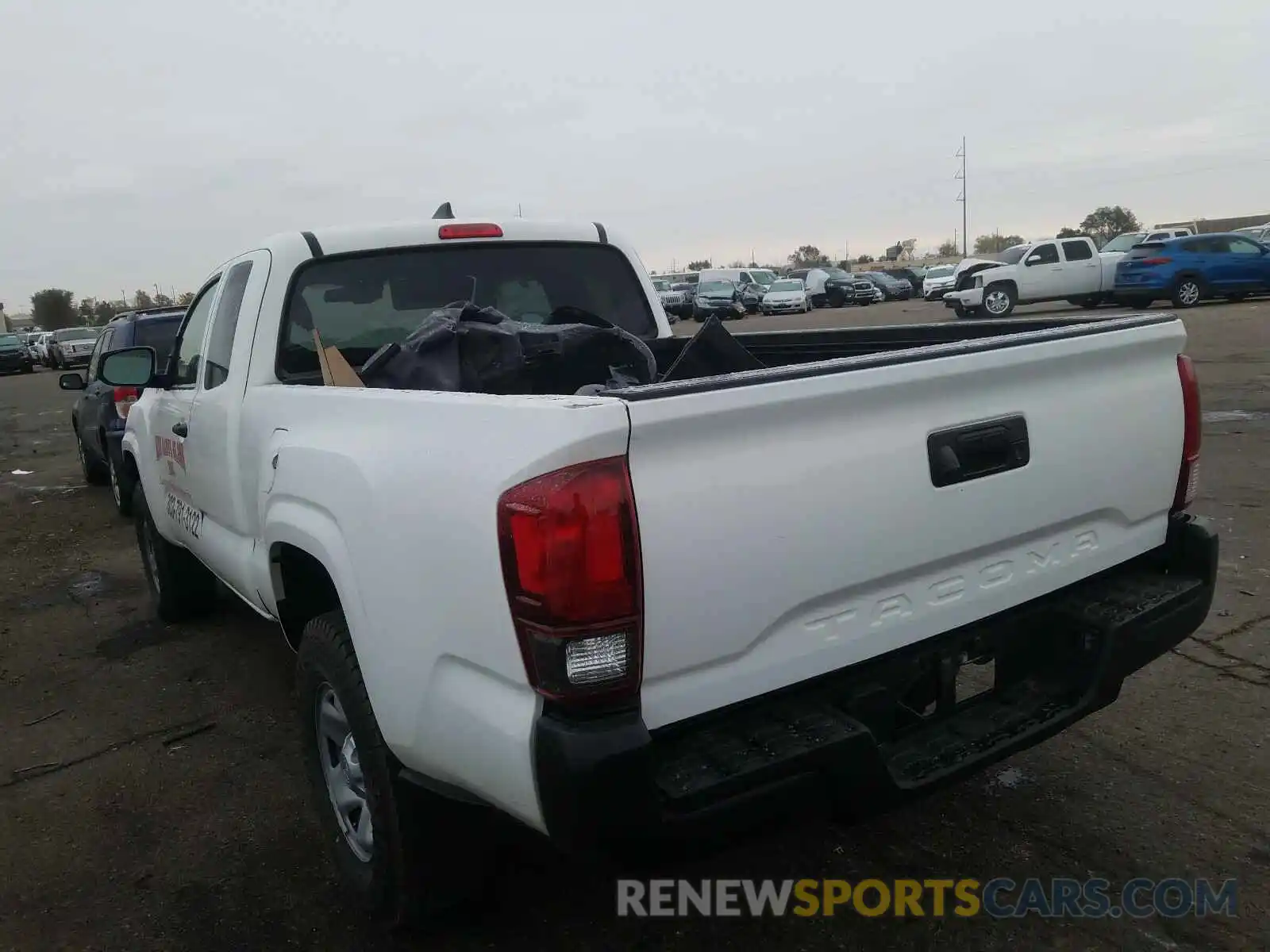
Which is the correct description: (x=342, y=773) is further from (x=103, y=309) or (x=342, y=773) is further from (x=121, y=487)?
(x=103, y=309)

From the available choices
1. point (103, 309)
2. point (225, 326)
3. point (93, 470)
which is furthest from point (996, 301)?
A: point (103, 309)

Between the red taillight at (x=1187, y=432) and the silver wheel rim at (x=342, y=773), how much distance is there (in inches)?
93.6

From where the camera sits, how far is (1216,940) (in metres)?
2.44

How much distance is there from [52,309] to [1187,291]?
84.0 m

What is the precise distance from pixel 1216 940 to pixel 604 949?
1.53 metres

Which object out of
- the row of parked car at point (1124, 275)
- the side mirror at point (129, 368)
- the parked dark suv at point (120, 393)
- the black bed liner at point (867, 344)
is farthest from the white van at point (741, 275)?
the black bed liner at point (867, 344)

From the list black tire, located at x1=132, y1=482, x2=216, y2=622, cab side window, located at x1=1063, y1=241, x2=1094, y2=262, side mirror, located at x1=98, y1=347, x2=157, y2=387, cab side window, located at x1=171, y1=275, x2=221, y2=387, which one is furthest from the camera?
cab side window, located at x1=1063, y1=241, x2=1094, y2=262

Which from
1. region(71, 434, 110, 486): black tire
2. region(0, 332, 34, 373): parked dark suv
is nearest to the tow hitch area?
region(71, 434, 110, 486): black tire

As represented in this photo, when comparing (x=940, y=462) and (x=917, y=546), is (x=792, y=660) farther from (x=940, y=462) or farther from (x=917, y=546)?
(x=940, y=462)

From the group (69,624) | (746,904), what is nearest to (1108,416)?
(746,904)

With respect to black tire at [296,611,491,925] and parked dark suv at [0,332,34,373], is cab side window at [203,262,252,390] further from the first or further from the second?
parked dark suv at [0,332,34,373]

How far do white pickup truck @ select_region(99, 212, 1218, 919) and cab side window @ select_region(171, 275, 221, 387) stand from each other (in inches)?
50.6

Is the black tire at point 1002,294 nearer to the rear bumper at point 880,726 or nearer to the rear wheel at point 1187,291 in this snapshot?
the rear wheel at point 1187,291

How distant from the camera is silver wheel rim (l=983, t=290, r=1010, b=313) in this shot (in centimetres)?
2383
